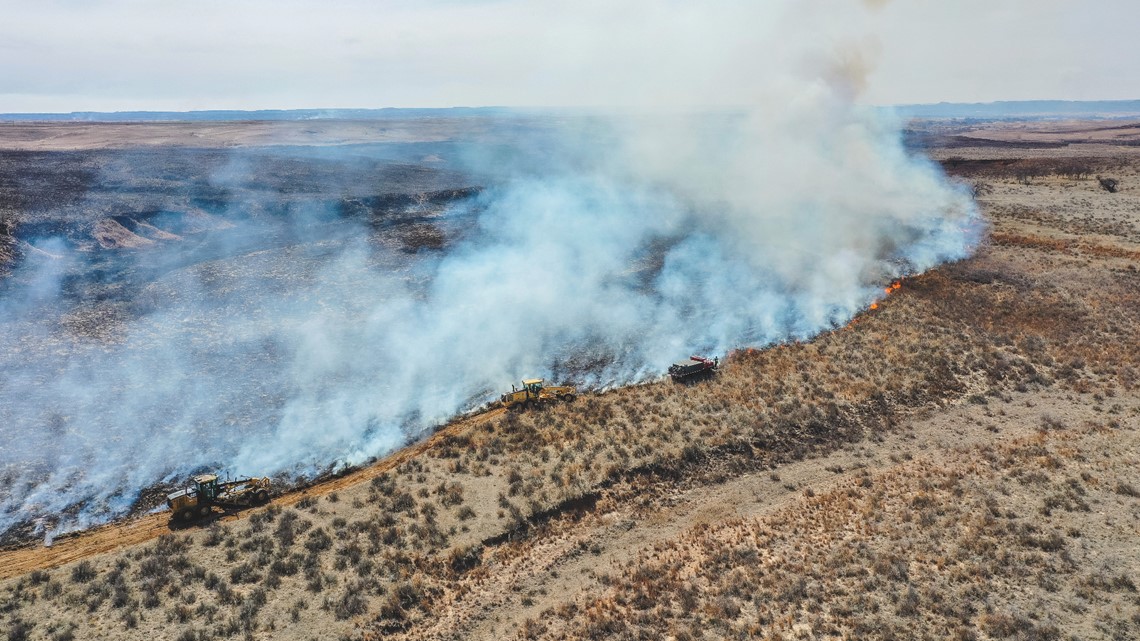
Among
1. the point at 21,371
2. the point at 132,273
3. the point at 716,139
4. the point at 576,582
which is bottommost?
the point at 576,582

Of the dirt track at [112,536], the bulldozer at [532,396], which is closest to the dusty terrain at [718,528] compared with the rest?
the dirt track at [112,536]

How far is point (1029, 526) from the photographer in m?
21.1

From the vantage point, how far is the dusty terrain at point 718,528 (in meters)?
18.2

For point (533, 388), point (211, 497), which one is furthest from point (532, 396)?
point (211, 497)

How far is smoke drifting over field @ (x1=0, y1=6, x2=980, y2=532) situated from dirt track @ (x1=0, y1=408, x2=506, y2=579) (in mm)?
1919

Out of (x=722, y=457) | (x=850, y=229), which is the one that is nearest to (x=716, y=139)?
(x=850, y=229)

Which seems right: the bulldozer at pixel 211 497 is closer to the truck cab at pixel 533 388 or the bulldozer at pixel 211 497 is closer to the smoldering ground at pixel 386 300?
the smoldering ground at pixel 386 300

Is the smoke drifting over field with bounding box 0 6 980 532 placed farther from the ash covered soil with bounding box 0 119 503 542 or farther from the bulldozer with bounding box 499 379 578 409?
the bulldozer with bounding box 499 379 578 409

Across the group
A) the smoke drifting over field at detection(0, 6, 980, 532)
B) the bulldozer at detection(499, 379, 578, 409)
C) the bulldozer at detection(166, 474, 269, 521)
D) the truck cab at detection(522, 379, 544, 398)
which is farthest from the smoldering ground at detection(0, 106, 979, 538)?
the truck cab at detection(522, 379, 544, 398)

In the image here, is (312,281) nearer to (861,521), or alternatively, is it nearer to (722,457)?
(722,457)

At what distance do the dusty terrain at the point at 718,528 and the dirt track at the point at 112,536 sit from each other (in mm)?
148

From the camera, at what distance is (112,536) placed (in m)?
23.1

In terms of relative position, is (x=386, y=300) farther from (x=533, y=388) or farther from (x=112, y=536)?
(x=112, y=536)

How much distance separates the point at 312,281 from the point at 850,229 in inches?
2070
